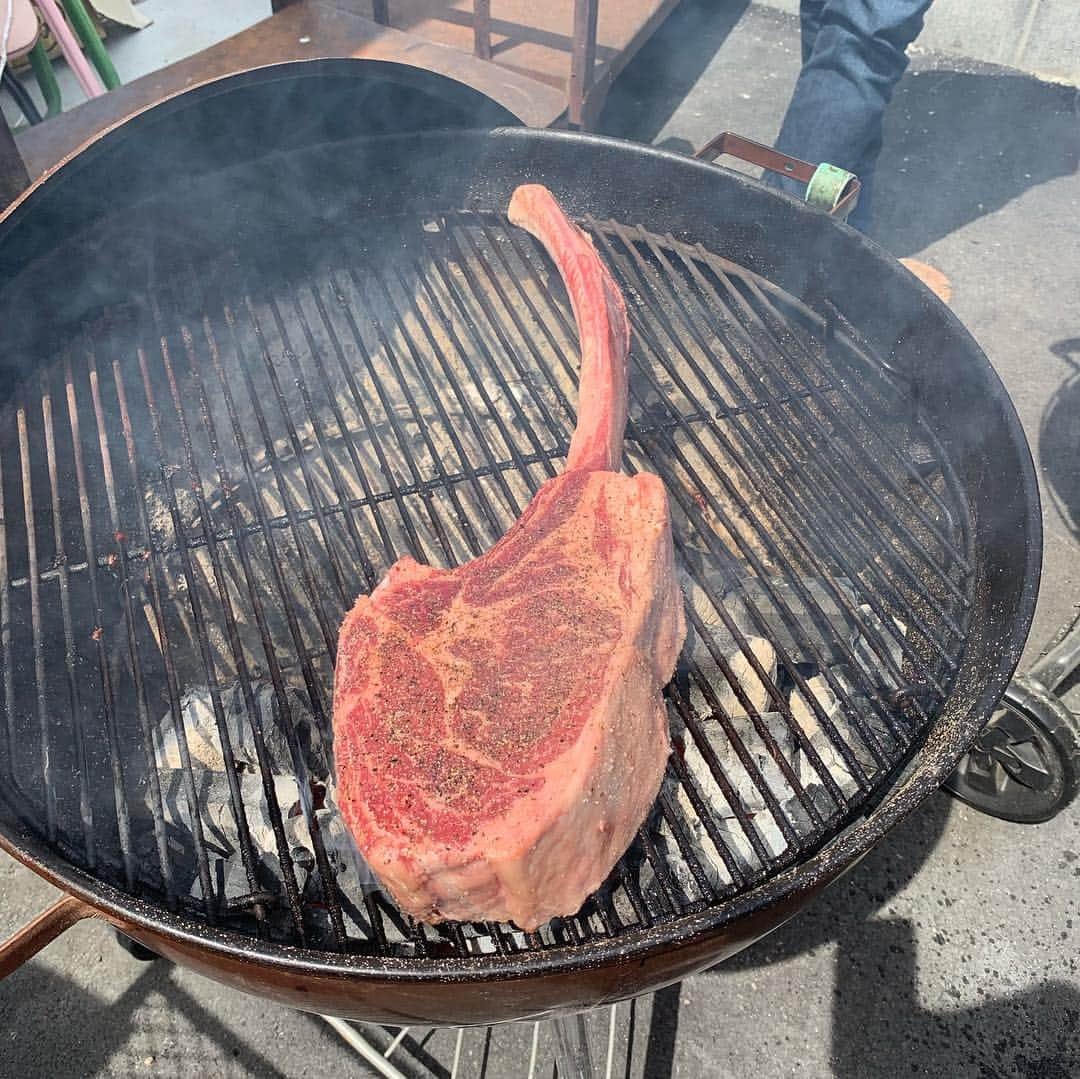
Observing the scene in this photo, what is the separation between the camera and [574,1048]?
208 cm

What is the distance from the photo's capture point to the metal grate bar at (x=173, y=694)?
165cm

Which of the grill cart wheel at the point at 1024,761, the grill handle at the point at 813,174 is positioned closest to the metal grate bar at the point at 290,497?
the grill handle at the point at 813,174

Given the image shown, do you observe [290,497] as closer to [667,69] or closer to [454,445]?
[454,445]

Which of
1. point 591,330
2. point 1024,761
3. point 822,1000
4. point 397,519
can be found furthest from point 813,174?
point 822,1000

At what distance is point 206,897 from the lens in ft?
5.30

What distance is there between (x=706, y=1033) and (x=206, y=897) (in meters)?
1.55

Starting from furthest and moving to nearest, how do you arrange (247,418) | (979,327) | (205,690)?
(979,327) < (247,418) < (205,690)

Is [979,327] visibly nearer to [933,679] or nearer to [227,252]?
[933,679]

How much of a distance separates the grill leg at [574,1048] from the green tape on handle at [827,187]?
93.8 inches

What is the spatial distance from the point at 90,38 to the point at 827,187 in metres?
5.09

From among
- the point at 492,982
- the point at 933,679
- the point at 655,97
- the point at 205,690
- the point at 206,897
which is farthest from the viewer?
the point at 655,97

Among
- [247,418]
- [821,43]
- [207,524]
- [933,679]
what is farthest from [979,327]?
[207,524]

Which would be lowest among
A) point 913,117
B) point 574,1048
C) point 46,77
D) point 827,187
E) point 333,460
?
point 574,1048

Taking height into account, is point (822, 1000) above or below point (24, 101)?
below
